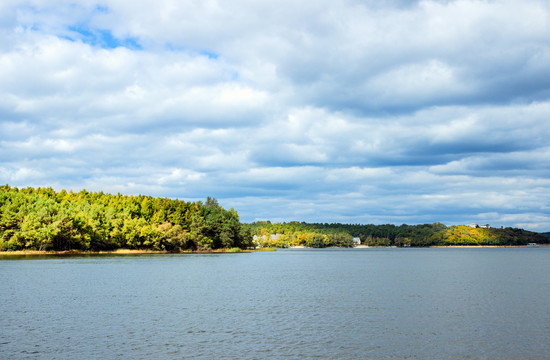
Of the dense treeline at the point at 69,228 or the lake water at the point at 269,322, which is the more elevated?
the dense treeline at the point at 69,228

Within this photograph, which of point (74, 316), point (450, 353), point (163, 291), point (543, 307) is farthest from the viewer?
point (163, 291)

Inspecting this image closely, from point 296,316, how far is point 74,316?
2043 centimetres

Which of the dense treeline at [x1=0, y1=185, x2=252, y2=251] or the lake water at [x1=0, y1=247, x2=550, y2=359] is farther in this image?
the dense treeline at [x1=0, y1=185, x2=252, y2=251]

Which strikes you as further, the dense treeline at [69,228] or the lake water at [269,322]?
the dense treeline at [69,228]

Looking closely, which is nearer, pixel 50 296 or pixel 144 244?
pixel 50 296

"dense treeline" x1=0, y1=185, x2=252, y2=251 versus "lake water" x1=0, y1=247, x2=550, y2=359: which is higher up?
"dense treeline" x1=0, y1=185, x2=252, y2=251

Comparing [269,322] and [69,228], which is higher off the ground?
[69,228]

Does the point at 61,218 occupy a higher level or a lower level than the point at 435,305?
higher

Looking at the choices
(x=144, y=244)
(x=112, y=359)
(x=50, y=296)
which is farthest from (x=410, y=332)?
(x=144, y=244)

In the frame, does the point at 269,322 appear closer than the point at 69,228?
Yes

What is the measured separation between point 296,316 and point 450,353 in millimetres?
16355

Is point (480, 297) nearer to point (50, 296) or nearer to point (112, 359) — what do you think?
point (112, 359)

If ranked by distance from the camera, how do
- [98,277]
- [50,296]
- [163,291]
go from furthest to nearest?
1. [98,277]
2. [163,291]
3. [50,296]

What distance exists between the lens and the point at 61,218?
150500mm
